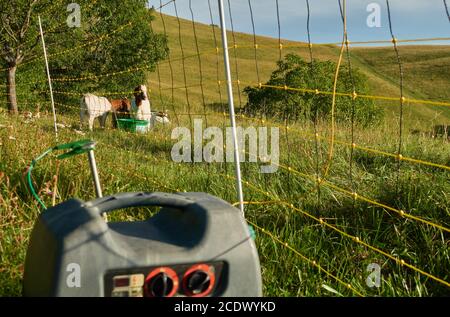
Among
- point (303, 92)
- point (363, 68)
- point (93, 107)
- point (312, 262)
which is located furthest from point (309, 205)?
point (363, 68)

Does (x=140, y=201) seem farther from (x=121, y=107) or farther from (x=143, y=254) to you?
(x=121, y=107)

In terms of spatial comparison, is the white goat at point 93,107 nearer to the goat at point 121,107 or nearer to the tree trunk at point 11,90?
the goat at point 121,107

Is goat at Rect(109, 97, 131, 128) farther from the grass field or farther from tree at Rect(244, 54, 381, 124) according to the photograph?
the grass field

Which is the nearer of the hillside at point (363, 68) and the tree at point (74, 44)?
the tree at point (74, 44)

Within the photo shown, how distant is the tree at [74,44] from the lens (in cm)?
1214

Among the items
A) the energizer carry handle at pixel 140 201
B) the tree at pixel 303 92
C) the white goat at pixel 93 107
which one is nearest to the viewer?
the energizer carry handle at pixel 140 201

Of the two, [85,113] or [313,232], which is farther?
[85,113]

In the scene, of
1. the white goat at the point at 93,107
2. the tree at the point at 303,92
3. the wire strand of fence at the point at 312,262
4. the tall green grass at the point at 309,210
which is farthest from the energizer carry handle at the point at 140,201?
the tree at the point at 303,92

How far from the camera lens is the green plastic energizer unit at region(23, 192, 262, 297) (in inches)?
57.7

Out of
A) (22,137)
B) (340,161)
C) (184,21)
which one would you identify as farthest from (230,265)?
(184,21)
